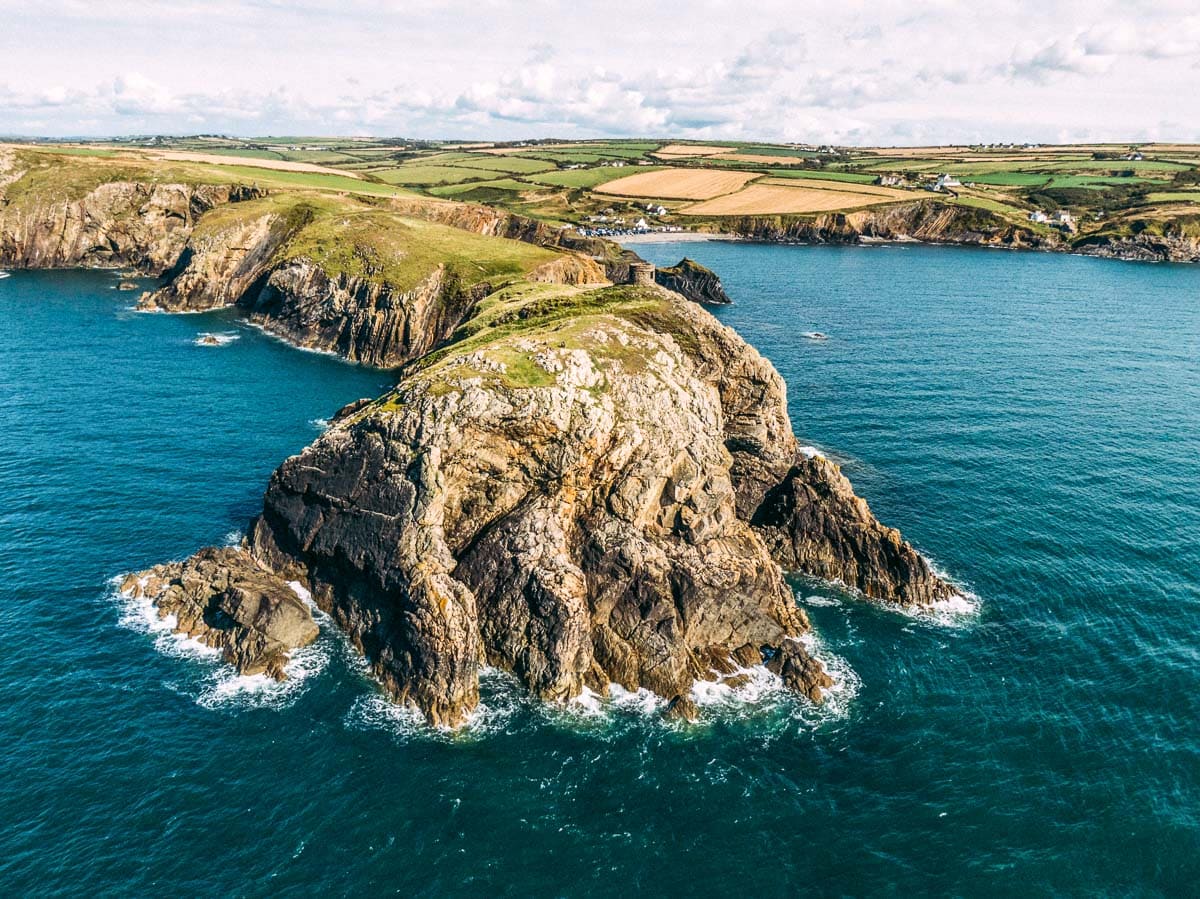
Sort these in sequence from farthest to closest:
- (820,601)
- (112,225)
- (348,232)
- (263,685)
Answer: (112,225) → (348,232) → (820,601) → (263,685)

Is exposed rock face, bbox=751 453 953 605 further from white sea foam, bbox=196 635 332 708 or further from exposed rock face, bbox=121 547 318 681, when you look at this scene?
exposed rock face, bbox=121 547 318 681

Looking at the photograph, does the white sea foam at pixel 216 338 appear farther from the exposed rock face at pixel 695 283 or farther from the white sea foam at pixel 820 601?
the white sea foam at pixel 820 601

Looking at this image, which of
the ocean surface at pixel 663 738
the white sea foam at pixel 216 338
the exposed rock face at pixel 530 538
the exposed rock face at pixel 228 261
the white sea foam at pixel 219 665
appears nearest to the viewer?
the ocean surface at pixel 663 738

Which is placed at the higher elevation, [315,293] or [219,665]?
[315,293]

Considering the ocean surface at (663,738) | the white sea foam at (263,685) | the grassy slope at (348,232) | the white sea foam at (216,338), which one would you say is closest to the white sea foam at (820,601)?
the ocean surface at (663,738)

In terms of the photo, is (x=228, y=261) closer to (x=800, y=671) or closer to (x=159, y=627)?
(x=159, y=627)

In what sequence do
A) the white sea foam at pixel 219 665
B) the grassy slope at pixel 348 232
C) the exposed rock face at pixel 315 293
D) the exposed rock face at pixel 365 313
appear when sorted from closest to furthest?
the white sea foam at pixel 219 665 < the exposed rock face at pixel 365 313 < the exposed rock face at pixel 315 293 < the grassy slope at pixel 348 232

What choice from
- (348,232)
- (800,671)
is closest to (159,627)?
(800,671)
